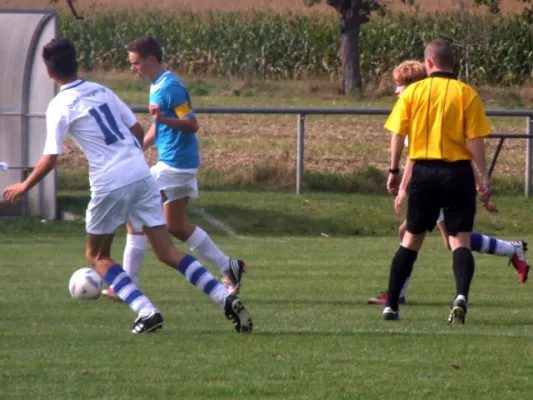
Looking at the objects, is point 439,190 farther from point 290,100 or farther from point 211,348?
point 290,100

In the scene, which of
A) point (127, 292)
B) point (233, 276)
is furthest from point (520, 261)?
point (127, 292)

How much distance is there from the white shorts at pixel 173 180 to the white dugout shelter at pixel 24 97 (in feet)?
25.4

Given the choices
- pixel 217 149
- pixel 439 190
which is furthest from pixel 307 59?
pixel 439 190

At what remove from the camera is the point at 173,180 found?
392 inches

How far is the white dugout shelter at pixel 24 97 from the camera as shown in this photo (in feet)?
57.9

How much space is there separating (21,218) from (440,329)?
9762 millimetres

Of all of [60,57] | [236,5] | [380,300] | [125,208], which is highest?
[236,5]

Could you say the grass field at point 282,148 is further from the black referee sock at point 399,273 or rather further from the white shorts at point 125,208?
the white shorts at point 125,208

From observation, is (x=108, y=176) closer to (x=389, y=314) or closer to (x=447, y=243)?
(x=389, y=314)

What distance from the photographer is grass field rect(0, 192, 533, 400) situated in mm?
6746

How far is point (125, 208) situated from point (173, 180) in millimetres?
1609

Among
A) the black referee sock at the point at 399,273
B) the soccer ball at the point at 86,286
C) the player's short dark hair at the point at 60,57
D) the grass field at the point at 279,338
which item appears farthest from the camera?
the black referee sock at the point at 399,273

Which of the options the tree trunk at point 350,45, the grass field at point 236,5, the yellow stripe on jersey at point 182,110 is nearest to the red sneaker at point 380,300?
the yellow stripe on jersey at point 182,110

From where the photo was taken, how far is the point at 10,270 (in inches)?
488
